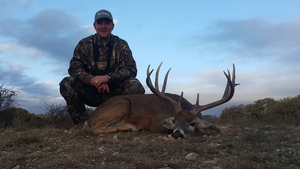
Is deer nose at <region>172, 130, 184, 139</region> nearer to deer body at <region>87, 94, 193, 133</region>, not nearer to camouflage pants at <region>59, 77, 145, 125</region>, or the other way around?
deer body at <region>87, 94, 193, 133</region>

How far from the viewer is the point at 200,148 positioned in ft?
13.2

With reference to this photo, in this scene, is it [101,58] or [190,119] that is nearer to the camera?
[190,119]

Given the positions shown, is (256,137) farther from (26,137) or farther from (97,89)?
(97,89)

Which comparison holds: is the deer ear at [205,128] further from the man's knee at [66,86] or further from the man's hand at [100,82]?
the man's knee at [66,86]

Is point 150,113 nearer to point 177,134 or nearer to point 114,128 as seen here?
point 114,128

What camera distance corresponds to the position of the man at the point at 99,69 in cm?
735

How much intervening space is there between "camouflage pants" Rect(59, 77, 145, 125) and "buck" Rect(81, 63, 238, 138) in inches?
19.4

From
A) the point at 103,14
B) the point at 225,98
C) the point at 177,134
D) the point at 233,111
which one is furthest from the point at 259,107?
the point at 177,134

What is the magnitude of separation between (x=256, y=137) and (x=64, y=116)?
21.5ft

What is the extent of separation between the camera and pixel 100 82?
6961mm

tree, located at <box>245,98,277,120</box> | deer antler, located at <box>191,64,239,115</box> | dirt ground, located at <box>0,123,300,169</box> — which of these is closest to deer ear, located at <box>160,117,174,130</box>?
deer antler, located at <box>191,64,239,115</box>

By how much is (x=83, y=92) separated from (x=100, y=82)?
0.70 m

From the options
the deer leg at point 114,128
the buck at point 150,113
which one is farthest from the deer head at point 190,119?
the deer leg at point 114,128

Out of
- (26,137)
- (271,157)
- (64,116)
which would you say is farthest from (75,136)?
(64,116)
